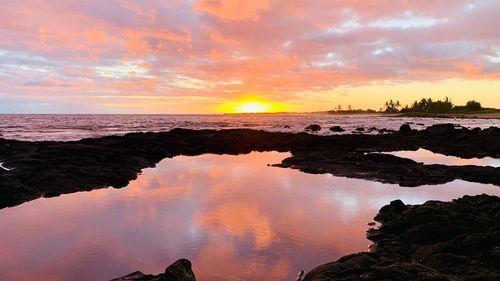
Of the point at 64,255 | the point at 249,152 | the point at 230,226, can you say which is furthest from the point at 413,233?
the point at 249,152

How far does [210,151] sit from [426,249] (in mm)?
28917

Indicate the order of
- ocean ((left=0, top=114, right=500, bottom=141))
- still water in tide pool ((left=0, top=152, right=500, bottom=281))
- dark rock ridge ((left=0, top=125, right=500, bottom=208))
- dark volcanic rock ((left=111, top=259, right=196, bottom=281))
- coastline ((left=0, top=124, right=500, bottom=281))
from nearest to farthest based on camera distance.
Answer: dark volcanic rock ((left=111, top=259, right=196, bottom=281)) → coastline ((left=0, top=124, right=500, bottom=281)) → still water in tide pool ((left=0, top=152, right=500, bottom=281)) → dark rock ridge ((left=0, top=125, right=500, bottom=208)) → ocean ((left=0, top=114, right=500, bottom=141))

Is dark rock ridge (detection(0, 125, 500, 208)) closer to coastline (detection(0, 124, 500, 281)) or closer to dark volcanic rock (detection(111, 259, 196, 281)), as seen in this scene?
coastline (detection(0, 124, 500, 281))

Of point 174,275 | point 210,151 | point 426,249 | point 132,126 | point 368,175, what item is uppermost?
point 132,126

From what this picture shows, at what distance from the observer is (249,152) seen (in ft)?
121

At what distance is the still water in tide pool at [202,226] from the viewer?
9.69 metres

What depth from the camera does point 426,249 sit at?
9539 millimetres

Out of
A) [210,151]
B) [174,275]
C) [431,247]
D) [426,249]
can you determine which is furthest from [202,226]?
[210,151]

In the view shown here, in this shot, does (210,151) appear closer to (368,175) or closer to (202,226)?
(368,175)

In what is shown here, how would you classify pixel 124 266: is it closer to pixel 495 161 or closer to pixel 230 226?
pixel 230 226

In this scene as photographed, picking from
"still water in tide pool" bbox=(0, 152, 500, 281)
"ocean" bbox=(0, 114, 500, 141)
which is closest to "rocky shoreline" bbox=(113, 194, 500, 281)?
"still water in tide pool" bbox=(0, 152, 500, 281)

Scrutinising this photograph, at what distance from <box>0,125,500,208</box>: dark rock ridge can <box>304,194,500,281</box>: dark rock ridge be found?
7.93 metres

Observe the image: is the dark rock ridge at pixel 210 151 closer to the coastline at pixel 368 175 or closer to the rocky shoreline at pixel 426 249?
the coastline at pixel 368 175

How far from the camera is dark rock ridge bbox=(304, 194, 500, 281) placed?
7483 mm
